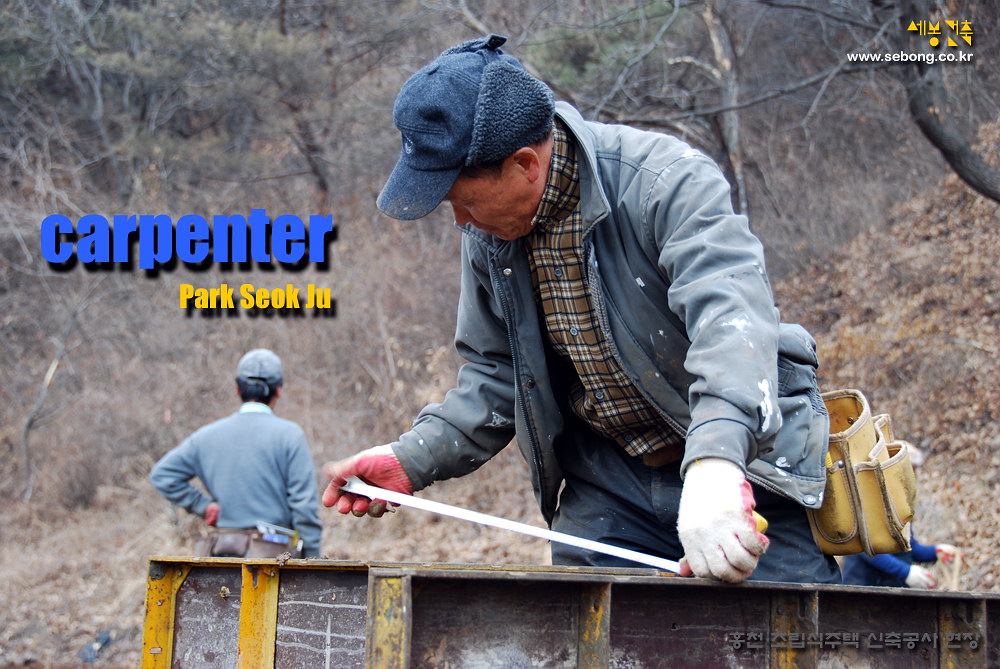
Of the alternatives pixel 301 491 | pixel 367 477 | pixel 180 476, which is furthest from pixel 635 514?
pixel 180 476

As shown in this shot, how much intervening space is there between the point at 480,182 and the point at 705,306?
0.75 metres

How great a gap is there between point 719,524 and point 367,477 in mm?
1381

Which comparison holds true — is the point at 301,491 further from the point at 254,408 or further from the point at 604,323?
the point at 604,323

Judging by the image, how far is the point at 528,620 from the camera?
2342 millimetres

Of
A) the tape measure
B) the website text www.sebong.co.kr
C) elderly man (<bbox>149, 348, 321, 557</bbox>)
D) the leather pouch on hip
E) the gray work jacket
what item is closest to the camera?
the gray work jacket

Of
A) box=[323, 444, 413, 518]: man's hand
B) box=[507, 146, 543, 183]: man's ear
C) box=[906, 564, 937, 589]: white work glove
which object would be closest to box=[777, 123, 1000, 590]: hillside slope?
box=[906, 564, 937, 589]: white work glove

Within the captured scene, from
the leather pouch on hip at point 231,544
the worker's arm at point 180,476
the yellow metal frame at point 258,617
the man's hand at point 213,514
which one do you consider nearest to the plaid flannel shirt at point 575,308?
the yellow metal frame at point 258,617

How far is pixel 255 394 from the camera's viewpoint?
6758 millimetres

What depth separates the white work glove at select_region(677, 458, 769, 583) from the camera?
217 cm

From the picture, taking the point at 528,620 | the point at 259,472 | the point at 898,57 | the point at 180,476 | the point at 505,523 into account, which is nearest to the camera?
the point at 528,620

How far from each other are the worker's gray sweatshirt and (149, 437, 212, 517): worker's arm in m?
0.05

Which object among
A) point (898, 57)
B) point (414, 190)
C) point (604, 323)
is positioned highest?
point (898, 57)

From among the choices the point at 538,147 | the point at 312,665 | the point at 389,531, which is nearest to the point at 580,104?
the point at 389,531

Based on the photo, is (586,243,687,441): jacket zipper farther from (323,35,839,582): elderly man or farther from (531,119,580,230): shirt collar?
(531,119,580,230): shirt collar
